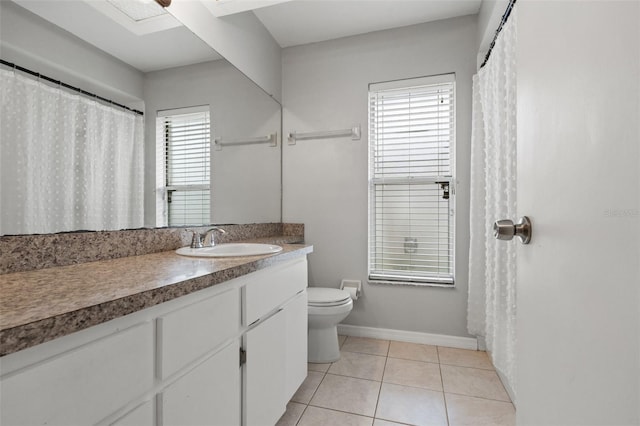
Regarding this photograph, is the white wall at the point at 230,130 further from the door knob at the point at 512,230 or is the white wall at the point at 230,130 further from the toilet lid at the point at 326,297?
the door knob at the point at 512,230

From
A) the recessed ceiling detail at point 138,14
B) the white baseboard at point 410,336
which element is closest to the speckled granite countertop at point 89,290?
the recessed ceiling detail at point 138,14

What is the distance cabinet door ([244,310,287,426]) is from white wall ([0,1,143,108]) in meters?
1.13

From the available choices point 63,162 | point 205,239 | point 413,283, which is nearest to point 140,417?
point 63,162

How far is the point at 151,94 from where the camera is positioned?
55.9 inches

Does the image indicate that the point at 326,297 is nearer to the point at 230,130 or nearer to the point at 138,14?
the point at 230,130

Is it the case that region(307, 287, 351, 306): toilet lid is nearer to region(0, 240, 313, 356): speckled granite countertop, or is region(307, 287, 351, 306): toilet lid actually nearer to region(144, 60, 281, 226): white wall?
region(144, 60, 281, 226): white wall

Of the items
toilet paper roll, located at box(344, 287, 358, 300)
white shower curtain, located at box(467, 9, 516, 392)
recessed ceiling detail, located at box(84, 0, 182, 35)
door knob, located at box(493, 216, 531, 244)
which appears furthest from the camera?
toilet paper roll, located at box(344, 287, 358, 300)

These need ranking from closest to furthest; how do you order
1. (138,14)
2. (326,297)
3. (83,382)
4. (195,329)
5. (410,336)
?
(83,382) < (195,329) < (138,14) < (326,297) < (410,336)

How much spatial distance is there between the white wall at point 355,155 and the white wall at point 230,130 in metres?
0.21

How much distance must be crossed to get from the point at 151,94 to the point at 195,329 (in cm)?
116

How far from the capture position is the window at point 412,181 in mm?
2311

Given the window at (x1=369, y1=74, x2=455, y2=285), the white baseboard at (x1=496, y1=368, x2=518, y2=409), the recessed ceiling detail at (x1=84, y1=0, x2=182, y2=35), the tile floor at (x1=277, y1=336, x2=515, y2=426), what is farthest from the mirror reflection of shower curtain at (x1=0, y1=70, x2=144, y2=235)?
the white baseboard at (x1=496, y1=368, x2=518, y2=409)

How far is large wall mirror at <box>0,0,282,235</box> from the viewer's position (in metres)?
0.96

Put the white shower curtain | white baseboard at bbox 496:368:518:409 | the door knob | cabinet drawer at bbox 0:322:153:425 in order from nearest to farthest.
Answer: cabinet drawer at bbox 0:322:153:425
the door knob
the white shower curtain
white baseboard at bbox 496:368:518:409
